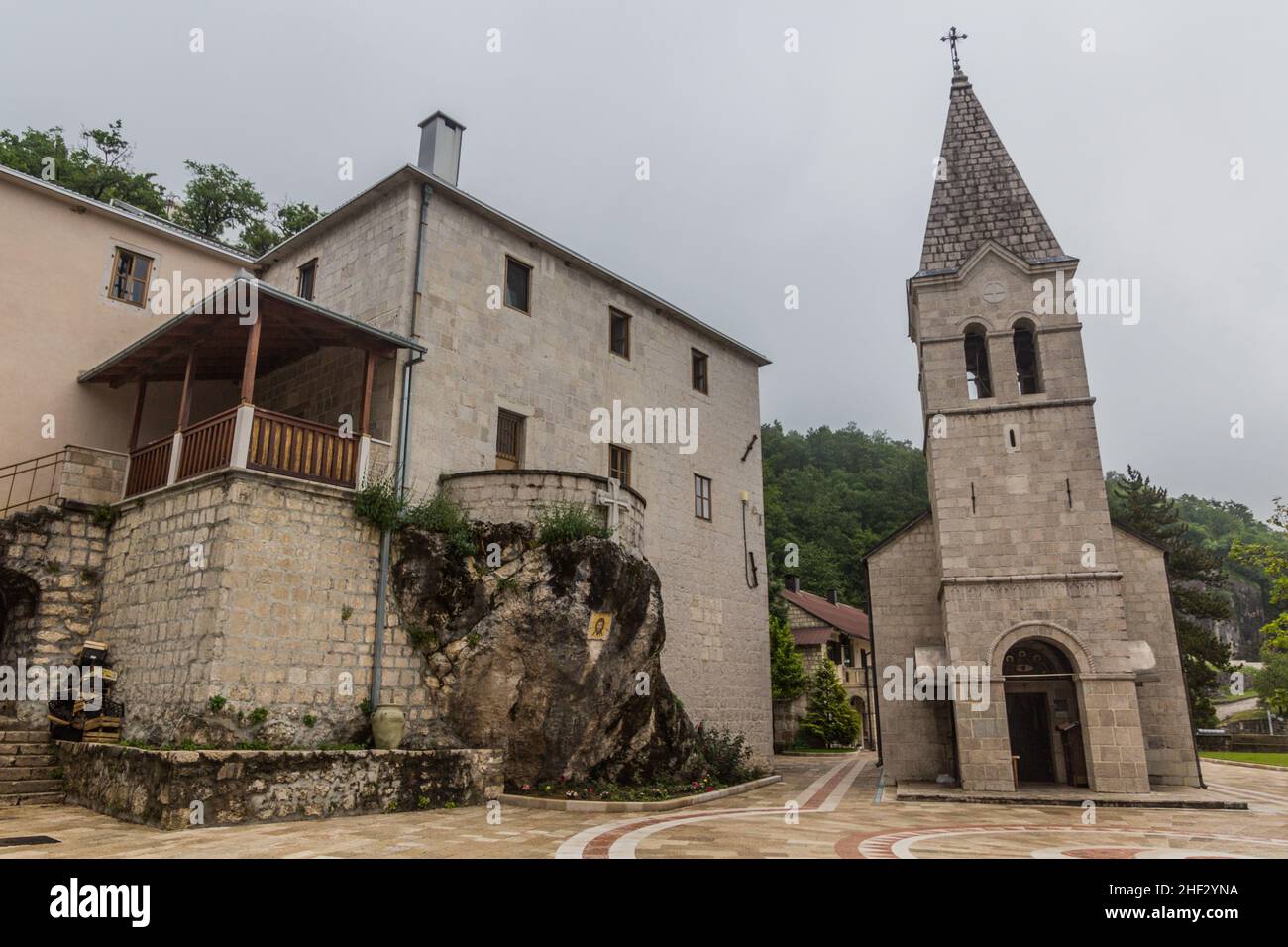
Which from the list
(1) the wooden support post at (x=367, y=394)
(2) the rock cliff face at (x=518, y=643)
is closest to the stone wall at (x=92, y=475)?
(1) the wooden support post at (x=367, y=394)

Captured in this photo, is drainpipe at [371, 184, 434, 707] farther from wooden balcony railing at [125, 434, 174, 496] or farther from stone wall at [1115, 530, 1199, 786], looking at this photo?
stone wall at [1115, 530, 1199, 786]

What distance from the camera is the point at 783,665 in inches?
1253

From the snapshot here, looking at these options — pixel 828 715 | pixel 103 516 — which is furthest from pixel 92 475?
pixel 828 715

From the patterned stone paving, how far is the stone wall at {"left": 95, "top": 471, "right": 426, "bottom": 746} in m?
1.67

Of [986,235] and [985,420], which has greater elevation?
[986,235]

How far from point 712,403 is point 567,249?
6.15m

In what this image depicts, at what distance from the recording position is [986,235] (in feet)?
61.5

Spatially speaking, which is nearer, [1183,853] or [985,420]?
[1183,853]

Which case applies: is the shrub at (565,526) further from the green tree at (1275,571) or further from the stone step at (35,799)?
the green tree at (1275,571)

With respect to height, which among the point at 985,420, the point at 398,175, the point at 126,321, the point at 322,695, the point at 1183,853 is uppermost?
the point at 398,175

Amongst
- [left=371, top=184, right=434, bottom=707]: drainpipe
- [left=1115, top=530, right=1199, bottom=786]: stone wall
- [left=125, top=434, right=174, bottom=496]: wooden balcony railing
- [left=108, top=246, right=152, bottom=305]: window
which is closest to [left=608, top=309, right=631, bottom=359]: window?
[left=371, top=184, right=434, bottom=707]: drainpipe

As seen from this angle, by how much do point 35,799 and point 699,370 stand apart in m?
16.7
